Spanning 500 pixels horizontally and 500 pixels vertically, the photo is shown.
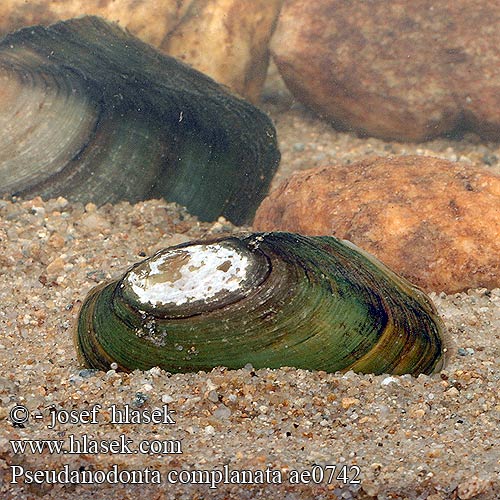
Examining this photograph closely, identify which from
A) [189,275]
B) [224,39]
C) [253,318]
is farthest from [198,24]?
[253,318]

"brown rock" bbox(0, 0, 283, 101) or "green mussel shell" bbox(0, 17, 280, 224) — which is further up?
"brown rock" bbox(0, 0, 283, 101)

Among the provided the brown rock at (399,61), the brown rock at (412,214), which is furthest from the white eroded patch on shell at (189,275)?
the brown rock at (399,61)

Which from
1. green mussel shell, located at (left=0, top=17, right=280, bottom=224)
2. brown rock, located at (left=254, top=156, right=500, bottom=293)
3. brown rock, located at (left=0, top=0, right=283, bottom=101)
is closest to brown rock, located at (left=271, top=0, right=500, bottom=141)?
brown rock, located at (left=0, top=0, right=283, bottom=101)

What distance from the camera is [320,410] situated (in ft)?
7.35

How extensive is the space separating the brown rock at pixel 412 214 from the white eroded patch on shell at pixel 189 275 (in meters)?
1.11

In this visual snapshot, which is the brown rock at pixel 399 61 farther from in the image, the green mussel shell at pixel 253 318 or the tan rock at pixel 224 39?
the green mussel shell at pixel 253 318

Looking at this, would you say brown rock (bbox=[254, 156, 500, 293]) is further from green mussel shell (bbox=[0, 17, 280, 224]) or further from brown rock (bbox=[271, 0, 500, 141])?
brown rock (bbox=[271, 0, 500, 141])

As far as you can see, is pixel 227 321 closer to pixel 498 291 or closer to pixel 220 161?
pixel 498 291

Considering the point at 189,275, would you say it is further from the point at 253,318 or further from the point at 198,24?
the point at 198,24

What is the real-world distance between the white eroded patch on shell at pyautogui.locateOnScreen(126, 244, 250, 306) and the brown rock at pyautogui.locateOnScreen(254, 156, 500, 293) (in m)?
1.11

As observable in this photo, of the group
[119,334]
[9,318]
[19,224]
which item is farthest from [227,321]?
[19,224]

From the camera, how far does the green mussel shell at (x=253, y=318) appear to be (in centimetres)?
235

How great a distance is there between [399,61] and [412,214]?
2.61m

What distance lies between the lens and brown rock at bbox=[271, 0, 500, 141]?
5324 mm
